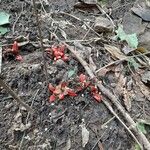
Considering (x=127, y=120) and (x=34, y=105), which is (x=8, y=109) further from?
(x=127, y=120)

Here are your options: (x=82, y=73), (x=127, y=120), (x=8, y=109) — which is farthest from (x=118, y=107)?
(x=8, y=109)

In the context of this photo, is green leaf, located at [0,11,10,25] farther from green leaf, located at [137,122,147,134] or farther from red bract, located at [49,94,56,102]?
green leaf, located at [137,122,147,134]

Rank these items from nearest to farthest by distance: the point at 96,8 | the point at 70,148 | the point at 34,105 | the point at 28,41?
A: the point at 70,148 < the point at 34,105 < the point at 28,41 < the point at 96,8

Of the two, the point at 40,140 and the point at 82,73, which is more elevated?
the point at 82,73

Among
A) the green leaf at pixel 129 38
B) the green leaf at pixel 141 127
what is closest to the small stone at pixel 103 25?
the green leaf at pixel 129 38

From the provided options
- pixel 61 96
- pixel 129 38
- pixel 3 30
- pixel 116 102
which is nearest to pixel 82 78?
pixel 61 96

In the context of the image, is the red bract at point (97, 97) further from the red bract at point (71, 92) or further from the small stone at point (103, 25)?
the small stone at point (103, 25)

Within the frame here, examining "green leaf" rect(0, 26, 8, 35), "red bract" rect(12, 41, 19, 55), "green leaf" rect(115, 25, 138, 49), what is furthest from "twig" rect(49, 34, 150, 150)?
"green leaf" rect(0, 26, 8, 35)

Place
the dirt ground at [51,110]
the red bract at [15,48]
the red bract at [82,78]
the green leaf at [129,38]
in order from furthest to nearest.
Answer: the green leaf at [129,38] < the red bract at [15,48] < the red bract at [82,78] < the dirt ground at [51,110]
